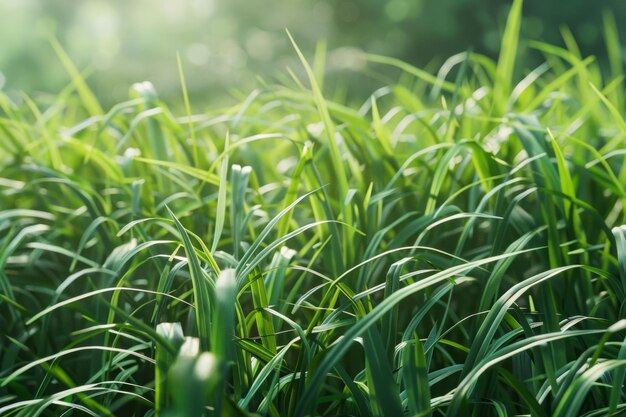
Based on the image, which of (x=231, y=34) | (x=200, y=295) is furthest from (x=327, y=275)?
(x=231, y=34)

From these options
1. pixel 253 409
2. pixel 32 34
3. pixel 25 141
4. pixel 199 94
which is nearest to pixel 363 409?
pixel 253 409

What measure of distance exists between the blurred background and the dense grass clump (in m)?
5.58

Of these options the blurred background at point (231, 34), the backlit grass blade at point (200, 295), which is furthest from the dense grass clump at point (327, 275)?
the blurred background at point (231, 34)

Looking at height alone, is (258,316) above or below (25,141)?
below

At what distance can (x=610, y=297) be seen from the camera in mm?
864

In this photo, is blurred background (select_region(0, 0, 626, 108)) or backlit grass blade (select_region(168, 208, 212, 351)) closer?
backlit grass blade (select_region(168, 208, 212, 351))

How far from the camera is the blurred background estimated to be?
286 inches

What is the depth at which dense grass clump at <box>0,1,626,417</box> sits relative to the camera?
2.05ft

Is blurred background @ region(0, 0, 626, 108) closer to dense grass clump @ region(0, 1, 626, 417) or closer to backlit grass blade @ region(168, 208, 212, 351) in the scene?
dense grass clump @ region(0, 1, 626, 417)

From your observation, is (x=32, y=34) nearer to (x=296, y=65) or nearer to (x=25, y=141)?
(x=296, y=65)

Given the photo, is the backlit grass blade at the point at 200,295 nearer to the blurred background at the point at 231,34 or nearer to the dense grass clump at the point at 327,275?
the dense grass clump at the point at 327,275

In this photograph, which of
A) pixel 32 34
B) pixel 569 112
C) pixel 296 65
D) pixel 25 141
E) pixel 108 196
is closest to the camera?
pixel 108 196

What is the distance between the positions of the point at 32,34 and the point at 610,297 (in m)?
8.82

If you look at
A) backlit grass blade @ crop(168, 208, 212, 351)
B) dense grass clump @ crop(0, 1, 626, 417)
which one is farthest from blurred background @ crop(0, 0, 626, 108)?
backlit grass blade @ crop(168, 208, 212, 351)
